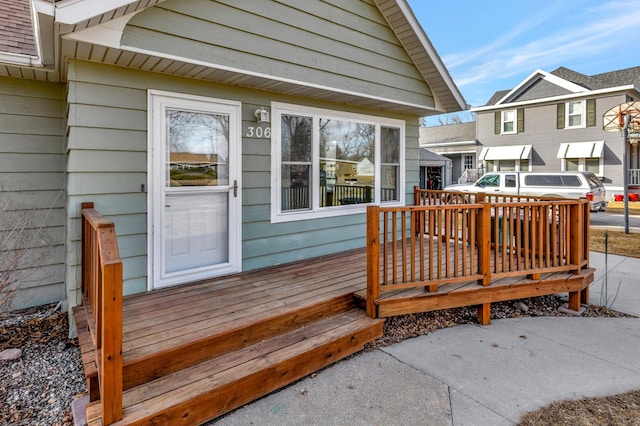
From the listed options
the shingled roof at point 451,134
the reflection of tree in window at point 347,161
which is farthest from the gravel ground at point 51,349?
the shingled roof at point 451,134

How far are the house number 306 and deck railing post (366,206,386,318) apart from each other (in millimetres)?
1758

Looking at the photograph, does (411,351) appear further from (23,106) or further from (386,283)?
(23,106)

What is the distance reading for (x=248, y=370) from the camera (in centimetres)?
249

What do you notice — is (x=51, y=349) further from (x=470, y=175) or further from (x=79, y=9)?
(x=470, y=175)

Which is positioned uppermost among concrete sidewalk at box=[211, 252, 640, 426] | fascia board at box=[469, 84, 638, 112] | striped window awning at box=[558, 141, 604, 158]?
fascia board at box=[469, 84, 638, 112]

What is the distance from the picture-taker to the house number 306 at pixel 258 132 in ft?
13.9

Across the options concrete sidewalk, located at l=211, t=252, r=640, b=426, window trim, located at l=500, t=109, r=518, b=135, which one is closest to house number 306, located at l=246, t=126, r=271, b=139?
concrete sidewalk, located at l=211, t=252, r=640, b=426

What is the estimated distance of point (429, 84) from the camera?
18.8 ft

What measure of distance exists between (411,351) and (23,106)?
185 inches

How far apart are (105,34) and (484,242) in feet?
13.1

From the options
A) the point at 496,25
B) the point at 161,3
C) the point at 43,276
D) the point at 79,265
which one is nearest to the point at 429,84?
the point at 161,3

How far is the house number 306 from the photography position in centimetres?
425

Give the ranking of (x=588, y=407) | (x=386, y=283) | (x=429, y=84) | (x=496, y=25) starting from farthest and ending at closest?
(x=496, y=25) → (x=429, y=84) → (x=386, y=283) → (x=588, y=407)

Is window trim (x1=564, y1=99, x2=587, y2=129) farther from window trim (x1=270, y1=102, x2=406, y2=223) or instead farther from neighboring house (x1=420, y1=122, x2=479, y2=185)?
window trim (x1=270, y1=102, x2=406, y2=223)
